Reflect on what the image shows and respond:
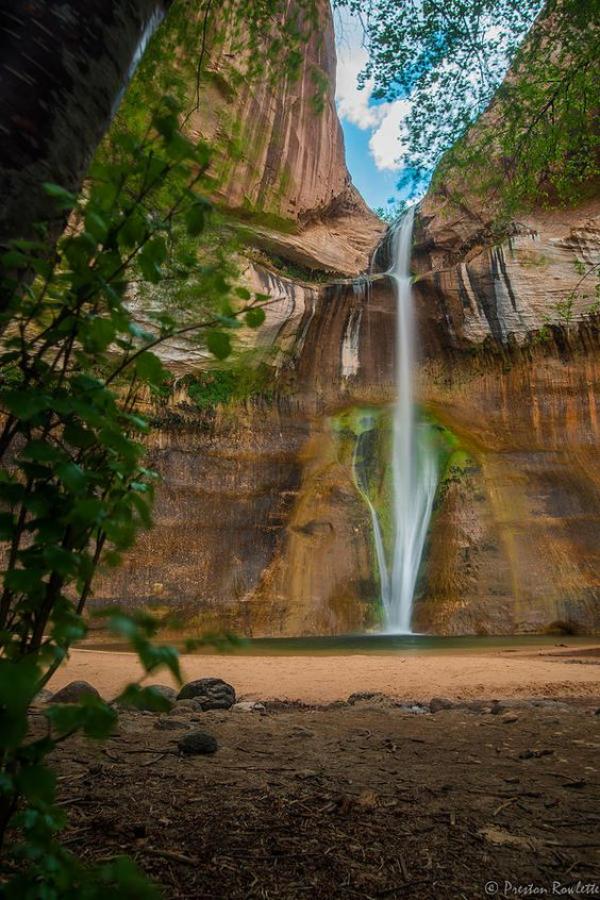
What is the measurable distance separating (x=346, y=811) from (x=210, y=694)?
311cm

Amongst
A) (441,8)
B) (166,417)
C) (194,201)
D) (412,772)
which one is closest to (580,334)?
(166,417)

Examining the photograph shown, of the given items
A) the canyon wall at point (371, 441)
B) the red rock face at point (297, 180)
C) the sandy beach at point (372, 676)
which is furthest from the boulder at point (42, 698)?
the red rock face at point (297, 180)

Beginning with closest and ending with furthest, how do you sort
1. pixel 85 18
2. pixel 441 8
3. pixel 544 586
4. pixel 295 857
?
pixel 85 18 → pixel 295 857 → pixel 441 8 → pixel 544 586

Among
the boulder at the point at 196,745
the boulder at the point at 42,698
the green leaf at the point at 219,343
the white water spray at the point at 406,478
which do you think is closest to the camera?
the green leaf at the point at 219,343

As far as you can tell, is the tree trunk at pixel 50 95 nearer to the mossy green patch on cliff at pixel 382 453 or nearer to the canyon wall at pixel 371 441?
the canyon wall at pixel 371 441

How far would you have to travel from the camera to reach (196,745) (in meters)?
2.78

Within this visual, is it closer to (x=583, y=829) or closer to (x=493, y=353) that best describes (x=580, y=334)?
(x=493, y=353)

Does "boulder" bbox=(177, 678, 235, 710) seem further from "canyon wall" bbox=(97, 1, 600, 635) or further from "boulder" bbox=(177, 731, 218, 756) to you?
"canyon wall" bbox=(97, 1, 600, 635)

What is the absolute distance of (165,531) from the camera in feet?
53.6

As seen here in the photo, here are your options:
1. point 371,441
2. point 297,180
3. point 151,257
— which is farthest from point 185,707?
point 297,180

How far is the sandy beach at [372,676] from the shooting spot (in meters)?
5.80

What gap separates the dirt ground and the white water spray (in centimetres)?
1310

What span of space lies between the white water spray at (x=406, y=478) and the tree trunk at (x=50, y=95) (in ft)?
51.0

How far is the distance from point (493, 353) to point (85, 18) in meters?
19.2
